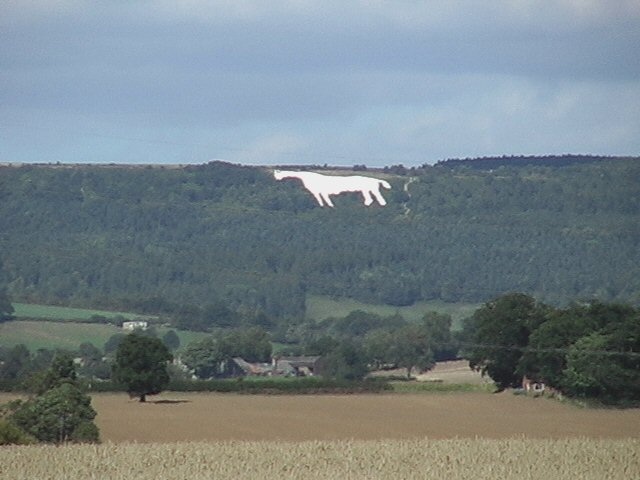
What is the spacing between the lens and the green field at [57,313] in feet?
509

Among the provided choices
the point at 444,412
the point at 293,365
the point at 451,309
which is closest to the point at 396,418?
the point at 444,412

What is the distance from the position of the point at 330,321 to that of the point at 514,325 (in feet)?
260

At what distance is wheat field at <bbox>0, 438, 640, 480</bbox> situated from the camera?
40.9 metres

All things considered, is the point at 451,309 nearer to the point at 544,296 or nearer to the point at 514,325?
the point at 544,296

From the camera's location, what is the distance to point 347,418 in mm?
76625

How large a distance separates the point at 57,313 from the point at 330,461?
118110 millimetres

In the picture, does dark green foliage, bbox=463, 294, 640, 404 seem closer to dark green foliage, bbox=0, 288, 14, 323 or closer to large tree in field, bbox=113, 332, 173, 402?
large tree in field, bbox=113, 332, 173, 402

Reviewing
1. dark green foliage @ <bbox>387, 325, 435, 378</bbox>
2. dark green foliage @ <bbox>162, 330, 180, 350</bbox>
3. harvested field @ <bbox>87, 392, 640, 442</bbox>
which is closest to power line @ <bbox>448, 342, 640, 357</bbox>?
harvested field @ <bbox>87, 392, 640, 442</bbox>

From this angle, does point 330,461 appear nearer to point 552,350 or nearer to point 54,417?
point 54,417

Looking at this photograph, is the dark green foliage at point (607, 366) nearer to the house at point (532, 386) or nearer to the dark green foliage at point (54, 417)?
the house at point (532, 386)

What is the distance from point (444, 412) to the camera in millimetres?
81938

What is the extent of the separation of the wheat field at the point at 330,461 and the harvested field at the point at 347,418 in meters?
13.6

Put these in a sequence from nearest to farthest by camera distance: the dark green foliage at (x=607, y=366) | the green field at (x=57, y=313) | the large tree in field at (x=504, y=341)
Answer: the dark green foliage at (x=607, y=366)
the large tree in field at (x=504, y=341)
the green field at (x=57, y=313)

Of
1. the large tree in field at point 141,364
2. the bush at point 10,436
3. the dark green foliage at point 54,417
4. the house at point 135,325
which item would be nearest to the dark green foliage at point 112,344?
the house at point 135,325
